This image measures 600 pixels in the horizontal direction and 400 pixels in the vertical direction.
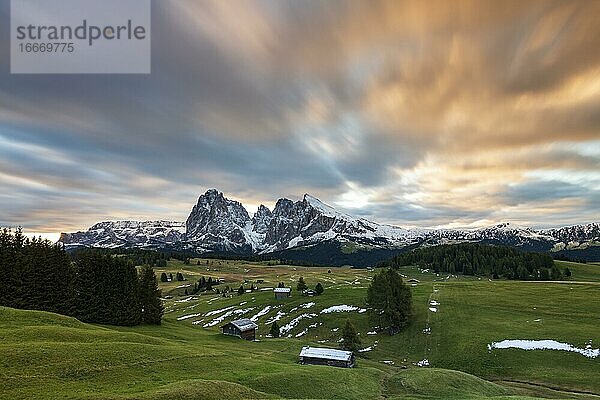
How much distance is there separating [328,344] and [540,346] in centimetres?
4234

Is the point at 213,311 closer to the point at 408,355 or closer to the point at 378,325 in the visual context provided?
the point at 378,325

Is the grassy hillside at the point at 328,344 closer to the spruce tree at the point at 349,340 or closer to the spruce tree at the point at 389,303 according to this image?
the spruce tree at the point at 389,303

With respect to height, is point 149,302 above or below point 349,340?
above

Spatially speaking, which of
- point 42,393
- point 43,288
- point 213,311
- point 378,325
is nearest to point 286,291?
point 213,311

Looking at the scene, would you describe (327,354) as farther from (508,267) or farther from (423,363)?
(508,267)

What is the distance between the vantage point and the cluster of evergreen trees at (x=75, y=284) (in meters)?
63.8

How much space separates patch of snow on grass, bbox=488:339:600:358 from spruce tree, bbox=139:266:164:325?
67516mm

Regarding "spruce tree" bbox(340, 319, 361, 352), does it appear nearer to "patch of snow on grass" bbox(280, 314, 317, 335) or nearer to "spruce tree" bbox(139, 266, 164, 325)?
"patch of snow on grass" bbox(280, 314, 317, 335)

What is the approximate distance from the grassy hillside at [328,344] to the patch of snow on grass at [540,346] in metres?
1.57

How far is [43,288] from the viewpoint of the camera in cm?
6650

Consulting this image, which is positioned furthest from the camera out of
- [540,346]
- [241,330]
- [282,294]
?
[282,294]

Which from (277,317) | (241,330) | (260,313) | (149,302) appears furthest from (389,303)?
(149,302)

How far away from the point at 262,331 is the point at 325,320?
1743 centimetres

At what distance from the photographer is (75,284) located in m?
70.8
